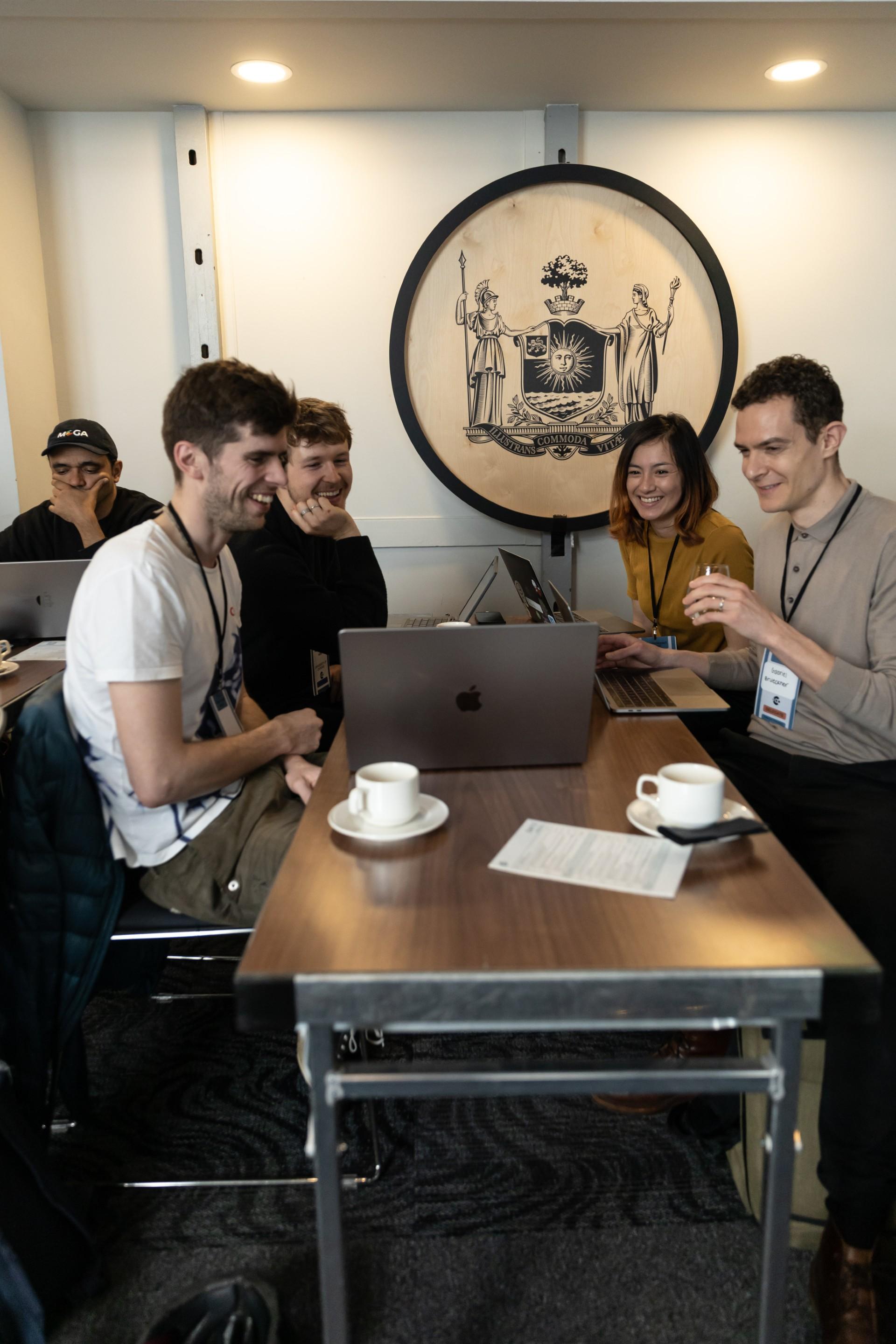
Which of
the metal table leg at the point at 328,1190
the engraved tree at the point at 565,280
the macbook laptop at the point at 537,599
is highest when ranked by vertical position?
the engraved tree at the point at 565,280

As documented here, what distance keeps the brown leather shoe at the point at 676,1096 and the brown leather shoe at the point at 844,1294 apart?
422 millimetres

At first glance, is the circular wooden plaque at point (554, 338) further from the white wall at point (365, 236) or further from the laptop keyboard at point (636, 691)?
the laptop keyboard at point (636, 691)

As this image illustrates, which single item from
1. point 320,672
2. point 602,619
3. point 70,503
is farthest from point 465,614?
point 70,503

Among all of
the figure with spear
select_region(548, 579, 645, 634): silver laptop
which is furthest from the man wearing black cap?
select_region(548, 579, 645, 634): silver laptop

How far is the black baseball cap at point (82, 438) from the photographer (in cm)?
271

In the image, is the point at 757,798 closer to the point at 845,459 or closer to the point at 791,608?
the point at 791,608

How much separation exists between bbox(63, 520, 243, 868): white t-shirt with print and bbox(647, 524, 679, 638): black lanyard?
4.72 ft

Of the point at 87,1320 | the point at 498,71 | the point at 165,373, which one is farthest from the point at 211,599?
the point at 498,71

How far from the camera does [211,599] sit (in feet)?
→ 5.42

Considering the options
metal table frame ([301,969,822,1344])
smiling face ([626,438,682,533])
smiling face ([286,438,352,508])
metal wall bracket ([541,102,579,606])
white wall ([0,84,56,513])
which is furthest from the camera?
metal wall bracket ([541,102,579,606])

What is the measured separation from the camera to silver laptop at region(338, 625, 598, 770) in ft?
4.27

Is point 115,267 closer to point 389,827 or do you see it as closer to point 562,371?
point 562,371

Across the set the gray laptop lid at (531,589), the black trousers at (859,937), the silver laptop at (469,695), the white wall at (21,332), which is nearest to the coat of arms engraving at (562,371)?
the gray laptop lid at (531,589)

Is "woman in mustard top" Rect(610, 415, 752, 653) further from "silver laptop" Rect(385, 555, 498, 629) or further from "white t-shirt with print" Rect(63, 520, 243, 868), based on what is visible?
"white t-shirt with print" Rect(63, 520, 243, 868)
